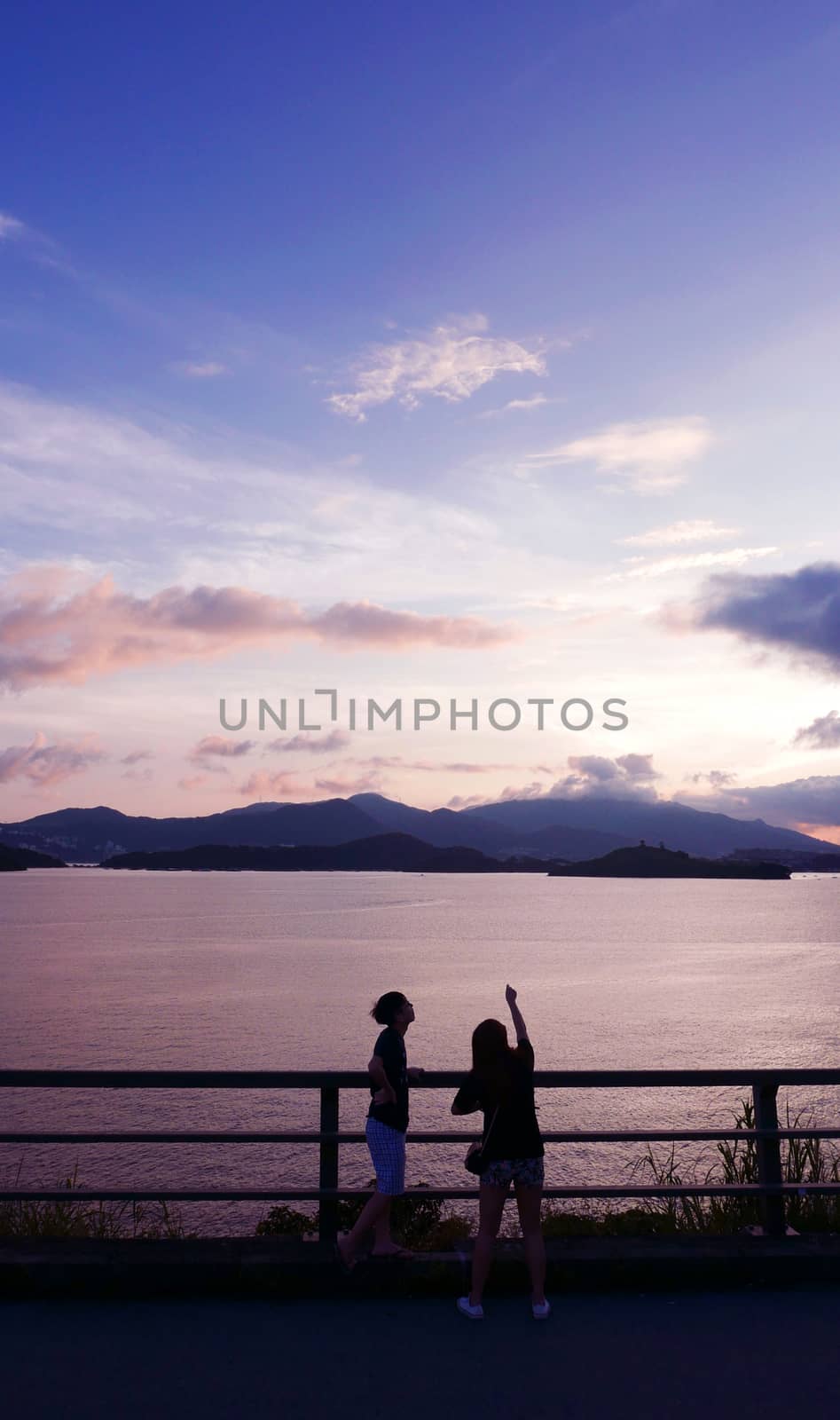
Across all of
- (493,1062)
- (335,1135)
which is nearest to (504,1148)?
(493,1062)

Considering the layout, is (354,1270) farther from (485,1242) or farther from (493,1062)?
(493,1062)

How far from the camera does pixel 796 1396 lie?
505 centimetres

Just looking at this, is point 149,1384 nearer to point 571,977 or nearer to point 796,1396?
point 796,1396

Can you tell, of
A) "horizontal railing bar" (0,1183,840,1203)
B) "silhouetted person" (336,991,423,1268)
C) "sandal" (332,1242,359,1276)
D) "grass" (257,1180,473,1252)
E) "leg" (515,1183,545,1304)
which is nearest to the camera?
"leg" (515,1183,545,1304)

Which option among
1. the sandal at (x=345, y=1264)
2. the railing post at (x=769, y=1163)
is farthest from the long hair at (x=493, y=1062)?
the railing post at (x=769, y=1163)

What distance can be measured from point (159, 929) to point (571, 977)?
2334 inches

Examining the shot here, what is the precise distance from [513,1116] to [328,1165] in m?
1.58

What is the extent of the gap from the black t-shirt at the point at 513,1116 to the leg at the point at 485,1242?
220 mm

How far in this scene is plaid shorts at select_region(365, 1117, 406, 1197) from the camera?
21.4 feet

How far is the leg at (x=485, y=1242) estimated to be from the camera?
607 centimetres

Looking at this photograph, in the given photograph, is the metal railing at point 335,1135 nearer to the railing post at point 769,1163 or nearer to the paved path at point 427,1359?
the railing post at point 769,1163

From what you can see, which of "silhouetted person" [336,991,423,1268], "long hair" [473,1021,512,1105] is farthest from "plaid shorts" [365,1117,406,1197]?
"long hair" [473,1021,512,1105]

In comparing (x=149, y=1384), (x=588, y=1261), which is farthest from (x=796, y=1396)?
(x=149, y=1384)

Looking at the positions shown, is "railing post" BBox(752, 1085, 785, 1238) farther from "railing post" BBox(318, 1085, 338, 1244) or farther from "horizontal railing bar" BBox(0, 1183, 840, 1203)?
"railing post" BBox(318, 1085, 338, 1244)
